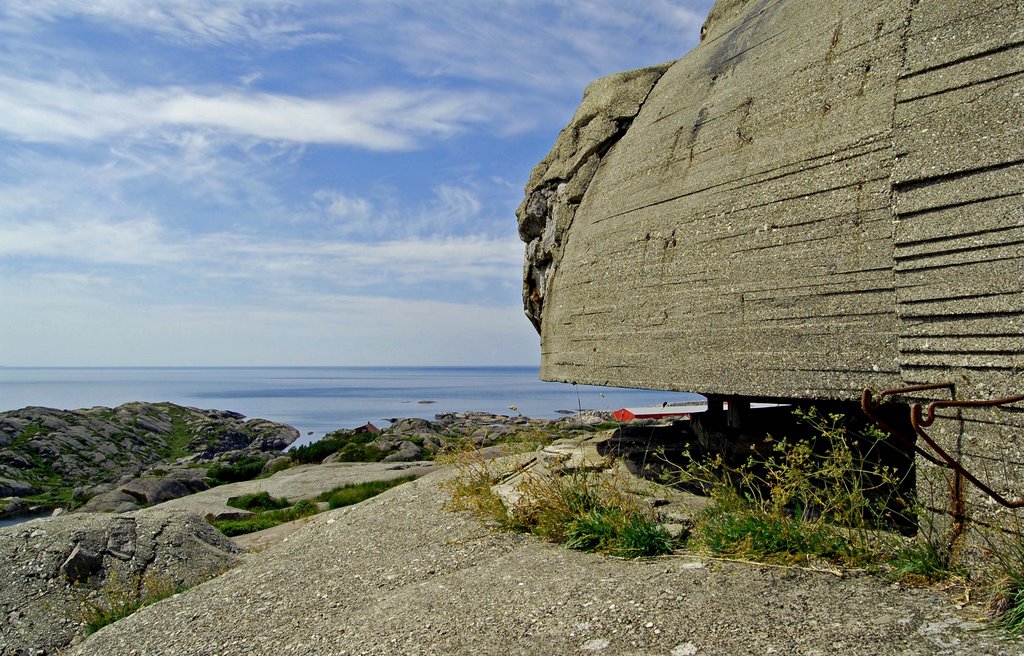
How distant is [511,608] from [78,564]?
18.7ft

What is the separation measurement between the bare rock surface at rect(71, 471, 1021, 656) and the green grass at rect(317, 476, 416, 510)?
6539 millimetres

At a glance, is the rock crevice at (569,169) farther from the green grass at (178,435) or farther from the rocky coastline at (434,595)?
the green grass at (178,435)

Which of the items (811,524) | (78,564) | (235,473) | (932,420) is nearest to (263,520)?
(78,564)

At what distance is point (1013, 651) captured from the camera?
3150 millimetres

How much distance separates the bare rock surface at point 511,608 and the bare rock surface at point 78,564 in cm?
127

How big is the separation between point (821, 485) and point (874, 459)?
623 millimetres

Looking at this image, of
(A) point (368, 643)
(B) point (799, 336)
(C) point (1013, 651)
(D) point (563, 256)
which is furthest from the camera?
(D) point (563, 256)

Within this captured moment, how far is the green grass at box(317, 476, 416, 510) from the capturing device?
13.6 meters

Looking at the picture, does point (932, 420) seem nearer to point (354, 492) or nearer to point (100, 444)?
point (354, 492)

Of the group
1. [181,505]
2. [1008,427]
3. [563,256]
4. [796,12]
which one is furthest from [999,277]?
[181,505]

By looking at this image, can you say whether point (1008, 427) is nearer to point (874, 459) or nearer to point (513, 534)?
point (874, 459)

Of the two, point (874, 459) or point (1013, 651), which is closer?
point (1013, 651)

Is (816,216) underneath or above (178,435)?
above

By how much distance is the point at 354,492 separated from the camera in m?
14.5
